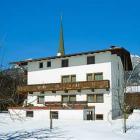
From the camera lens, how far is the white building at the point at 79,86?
40781 mm

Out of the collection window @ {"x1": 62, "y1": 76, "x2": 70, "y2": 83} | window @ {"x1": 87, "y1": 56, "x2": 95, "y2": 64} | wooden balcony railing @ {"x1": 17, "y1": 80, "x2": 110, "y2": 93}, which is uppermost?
window @ {"x1": 87, "y1": 56, "x2": 95, "y2": 64}

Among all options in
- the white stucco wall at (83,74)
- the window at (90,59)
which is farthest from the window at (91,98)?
the window at (90,59)

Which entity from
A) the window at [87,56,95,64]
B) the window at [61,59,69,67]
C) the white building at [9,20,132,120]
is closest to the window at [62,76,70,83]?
the white building at [9,20,132,120]

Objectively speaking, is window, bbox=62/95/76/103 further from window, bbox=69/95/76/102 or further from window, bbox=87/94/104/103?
window, bbox=87/94/104/103

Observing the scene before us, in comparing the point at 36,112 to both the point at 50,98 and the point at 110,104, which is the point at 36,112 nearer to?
the point at 50,98

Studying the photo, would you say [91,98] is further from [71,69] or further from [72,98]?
[71,69]

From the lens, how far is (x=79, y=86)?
41781 mm

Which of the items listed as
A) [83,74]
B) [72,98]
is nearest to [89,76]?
[83,74]

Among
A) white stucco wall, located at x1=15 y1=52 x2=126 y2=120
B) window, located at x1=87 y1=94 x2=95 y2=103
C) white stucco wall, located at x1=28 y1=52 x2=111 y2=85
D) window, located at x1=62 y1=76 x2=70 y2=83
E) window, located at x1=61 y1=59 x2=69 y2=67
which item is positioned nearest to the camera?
white stucco wall, located at x1=15 y1=52 x2=126 y2=120

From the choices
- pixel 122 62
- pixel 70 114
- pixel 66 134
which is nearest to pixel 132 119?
pixel 70 114

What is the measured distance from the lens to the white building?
4078 cm

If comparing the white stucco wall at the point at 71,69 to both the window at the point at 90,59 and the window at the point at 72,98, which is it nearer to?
the window at the point at 90,59

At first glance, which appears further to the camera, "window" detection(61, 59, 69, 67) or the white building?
"window" detection(61, 59, 69, 67)

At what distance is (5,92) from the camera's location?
41.9 feet
